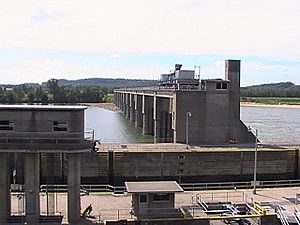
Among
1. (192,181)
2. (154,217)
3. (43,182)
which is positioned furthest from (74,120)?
(192,181)

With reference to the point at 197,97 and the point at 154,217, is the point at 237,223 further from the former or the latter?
the point at 197,97

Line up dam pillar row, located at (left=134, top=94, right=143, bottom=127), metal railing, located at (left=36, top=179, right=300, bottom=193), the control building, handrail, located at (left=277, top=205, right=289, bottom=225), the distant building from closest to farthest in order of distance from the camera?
the control building → the distant building → handrail, located at (left=277, top=205, right=289, bottom=225) → metal railing, located at (left=36, top=179, right=300, bottom=193) → dam pillar row, located at (left=134, top=94, right=143, bottom=127)

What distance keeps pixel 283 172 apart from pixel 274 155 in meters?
2.14

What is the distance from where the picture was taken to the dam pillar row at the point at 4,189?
24312 millimetres

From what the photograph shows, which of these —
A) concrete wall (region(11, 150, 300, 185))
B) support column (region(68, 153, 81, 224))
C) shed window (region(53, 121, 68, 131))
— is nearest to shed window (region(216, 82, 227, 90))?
concrete wall (region(11, 150, 300, 185))

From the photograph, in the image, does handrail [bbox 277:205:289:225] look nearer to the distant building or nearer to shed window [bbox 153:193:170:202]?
the distant building

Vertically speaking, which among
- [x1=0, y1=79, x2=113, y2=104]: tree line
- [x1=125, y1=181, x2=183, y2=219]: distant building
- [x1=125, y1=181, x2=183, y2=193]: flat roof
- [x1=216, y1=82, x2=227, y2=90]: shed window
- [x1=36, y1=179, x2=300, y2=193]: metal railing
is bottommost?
[x1=36, y1=179, x2=300, y2=193]: metal railing

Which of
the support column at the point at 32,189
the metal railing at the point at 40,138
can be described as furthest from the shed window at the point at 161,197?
the support column at the point at 32,189

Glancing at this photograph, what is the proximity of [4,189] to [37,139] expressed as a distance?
3.39 metres

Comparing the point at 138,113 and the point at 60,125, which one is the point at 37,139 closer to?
the point at 60,125

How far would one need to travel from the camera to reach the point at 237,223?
25781mm

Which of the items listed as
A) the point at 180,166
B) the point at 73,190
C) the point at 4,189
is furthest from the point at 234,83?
the point at 4,189

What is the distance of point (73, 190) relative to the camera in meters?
24.5

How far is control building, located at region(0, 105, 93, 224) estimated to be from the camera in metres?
23.8
